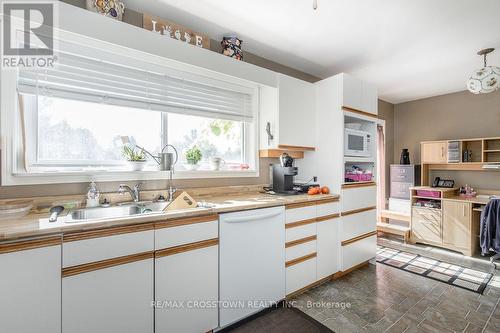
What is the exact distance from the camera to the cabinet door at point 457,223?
10.6 ft

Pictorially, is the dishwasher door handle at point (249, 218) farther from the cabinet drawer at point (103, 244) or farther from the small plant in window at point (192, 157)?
the small plant in window at point (192, 157)

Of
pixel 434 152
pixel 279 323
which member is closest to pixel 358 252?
pixel 279 323

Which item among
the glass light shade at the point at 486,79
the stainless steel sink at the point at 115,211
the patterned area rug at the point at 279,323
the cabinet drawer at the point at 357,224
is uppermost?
the glass light shade at the point at 486,79

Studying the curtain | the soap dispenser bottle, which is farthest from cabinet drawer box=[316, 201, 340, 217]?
the curtain

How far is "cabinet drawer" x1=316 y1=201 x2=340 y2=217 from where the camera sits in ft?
7.76

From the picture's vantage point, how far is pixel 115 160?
1986mm

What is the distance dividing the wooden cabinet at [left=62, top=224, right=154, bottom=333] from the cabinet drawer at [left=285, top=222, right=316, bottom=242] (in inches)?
45.5

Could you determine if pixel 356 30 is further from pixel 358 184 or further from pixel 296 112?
pixel 358 184

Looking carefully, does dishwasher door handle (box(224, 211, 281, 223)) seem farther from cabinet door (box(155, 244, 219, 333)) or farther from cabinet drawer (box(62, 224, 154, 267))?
cabinet drawer (box(62, 224, 154, 267))

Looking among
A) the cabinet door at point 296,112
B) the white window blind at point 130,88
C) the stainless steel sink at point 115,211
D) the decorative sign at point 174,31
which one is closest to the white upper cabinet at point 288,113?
the cabinet door at point 296,112

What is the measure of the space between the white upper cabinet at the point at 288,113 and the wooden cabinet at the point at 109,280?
1.65 metres

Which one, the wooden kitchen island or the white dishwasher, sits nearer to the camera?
the white dishwasher

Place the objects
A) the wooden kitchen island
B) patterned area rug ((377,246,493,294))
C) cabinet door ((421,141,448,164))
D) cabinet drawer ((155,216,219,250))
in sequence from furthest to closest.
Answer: cabinet door ((421,141,448,164)), the wooden kitchen island, patterned area rug ((377,246,493,294)), cabinet drawer ((155,216,219,250))

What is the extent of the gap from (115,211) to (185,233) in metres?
0.60
